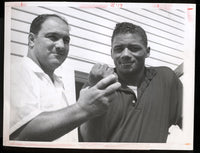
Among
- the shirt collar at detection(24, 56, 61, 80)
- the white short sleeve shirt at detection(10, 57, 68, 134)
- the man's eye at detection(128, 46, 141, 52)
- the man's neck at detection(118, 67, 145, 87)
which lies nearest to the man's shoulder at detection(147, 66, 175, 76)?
the man's neck at detection(118, 67, 145, 87)

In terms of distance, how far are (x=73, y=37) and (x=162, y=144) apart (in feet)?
5.17

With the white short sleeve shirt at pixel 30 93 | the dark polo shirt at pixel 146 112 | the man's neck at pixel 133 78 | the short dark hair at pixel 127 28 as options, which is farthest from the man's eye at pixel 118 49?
the white short sleeve shirt at pixel 30 93

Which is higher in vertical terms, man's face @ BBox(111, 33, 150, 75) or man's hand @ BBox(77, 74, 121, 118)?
man's face @ BBox(111, 33, 150, 75)

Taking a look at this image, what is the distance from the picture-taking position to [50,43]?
11.4 feet

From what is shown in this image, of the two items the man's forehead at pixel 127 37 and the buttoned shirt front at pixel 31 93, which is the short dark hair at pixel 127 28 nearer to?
the man's forehead at pixel 127 37

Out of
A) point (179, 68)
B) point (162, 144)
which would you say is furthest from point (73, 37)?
point (162, 144)

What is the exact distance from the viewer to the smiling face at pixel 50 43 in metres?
3.47

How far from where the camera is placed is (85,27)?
3500mm

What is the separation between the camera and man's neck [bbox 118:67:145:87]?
3.50 meters

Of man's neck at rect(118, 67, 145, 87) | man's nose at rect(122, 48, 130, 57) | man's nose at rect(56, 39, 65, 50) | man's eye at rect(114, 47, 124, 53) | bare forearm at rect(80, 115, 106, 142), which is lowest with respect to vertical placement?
bare forearm at rect(80, 115, 106, 142)

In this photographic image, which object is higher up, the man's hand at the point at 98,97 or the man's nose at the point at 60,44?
the man's nose at the point at 60,44

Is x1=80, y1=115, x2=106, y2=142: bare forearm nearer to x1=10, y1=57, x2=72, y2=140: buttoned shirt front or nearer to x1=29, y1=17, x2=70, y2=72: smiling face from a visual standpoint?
x1=10, y1=57, x2=72, y2=140: buttoned shirt front

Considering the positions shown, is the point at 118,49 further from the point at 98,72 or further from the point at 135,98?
the point at 135,98

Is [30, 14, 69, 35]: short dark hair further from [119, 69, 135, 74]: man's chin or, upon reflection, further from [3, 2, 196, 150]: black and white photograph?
[119, 69, 135, 74]: man's chin
